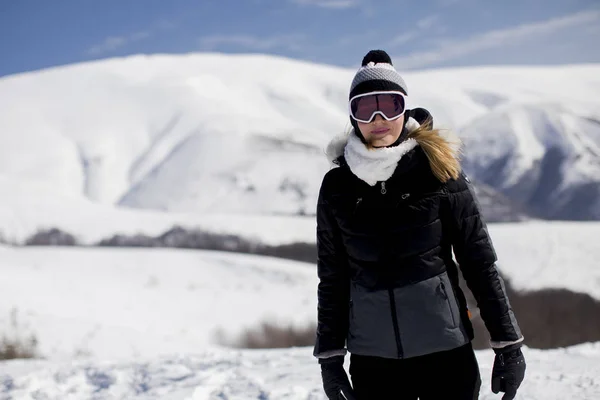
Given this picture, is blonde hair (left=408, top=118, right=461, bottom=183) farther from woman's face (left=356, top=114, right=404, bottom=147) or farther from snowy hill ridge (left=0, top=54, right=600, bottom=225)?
snowy hill ridge (left=0, top=54, right=600, bottom=225)

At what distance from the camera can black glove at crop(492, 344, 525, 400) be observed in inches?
95.7

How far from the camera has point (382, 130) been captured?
2.58 m

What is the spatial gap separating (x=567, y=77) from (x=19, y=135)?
13720cm

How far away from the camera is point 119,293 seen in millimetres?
23266

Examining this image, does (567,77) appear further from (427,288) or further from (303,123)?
(427,288)

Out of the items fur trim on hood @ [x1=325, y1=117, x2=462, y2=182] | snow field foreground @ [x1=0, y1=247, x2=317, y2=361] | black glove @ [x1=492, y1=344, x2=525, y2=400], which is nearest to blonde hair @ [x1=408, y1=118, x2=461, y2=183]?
fur trim on hood @ [x1=325, y1=117, x2=462, y2=182]

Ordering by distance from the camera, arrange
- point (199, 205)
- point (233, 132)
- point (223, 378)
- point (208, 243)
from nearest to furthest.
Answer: point (223, 378) < point (208, 243) < point (199, 205) < point (233, 132)

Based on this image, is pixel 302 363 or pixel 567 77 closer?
pixel 302 363

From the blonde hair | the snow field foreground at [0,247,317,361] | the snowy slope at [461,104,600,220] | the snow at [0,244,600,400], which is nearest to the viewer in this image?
the blonde hair

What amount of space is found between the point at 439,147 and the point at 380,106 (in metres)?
0.32

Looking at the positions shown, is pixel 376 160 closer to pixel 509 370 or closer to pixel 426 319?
pixel 426 319

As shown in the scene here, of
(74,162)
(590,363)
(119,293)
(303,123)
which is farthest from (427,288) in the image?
(303,123)

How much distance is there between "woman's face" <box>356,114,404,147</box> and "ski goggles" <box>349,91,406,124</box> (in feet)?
0.06

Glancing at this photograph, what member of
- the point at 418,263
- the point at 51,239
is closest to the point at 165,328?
the point at 418,263
